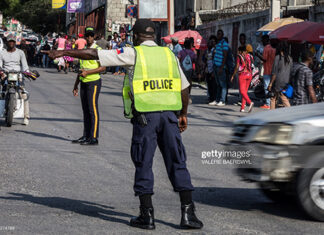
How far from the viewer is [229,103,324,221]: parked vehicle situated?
6.63 meters

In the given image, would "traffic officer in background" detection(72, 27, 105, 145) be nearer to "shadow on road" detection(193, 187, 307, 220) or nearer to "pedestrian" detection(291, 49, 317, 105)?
"pedestrian" detection(291, 49, 317, 105)

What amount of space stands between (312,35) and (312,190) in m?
12.5

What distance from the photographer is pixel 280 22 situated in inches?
862

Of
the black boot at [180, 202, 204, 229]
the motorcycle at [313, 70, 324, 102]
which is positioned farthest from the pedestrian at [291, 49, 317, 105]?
the motorcycle at [313, 70, 324, 102]

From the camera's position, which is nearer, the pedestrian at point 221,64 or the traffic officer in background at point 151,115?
the traffic officer in background at point 151,115

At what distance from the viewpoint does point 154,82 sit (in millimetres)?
6434

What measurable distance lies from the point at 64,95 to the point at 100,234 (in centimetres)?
1645

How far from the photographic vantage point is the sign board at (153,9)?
3272 cm

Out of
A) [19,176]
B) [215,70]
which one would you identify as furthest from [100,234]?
[215,70]

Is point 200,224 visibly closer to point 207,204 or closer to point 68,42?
point 207,204

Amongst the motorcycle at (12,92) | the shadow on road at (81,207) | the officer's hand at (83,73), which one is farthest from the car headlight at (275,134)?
the motorcycle at (12,92)

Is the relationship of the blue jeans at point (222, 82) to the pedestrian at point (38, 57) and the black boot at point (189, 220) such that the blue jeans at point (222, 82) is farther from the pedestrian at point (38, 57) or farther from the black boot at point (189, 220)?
the pedestrian at point (38, 57)

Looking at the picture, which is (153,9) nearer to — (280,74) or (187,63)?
(187,63)

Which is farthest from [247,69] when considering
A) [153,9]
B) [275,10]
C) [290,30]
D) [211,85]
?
[153,9]
